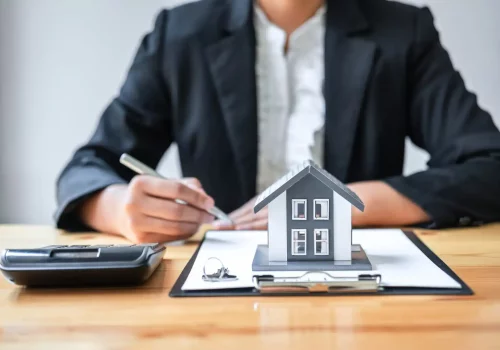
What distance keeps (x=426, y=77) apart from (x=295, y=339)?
87cm

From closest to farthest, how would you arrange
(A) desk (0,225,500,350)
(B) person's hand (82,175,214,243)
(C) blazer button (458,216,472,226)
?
(A) desk (0,225,500,350), (B) person's hand (82,175,214,243), (C) blazer button (458,216,472,226)

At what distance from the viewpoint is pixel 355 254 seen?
647 millimetres

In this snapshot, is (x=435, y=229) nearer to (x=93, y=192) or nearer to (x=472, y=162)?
(x=472, y=162)

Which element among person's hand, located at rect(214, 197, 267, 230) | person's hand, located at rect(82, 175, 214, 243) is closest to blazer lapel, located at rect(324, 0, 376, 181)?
person's hand, located at rect(214, 197, 267, 230)

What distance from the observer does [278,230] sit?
2.01 ft

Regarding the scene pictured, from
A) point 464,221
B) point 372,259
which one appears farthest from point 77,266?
point 464,221

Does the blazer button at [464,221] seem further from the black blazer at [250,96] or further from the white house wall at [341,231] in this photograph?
the white house wall at [341,231]

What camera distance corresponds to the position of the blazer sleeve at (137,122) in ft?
3.46

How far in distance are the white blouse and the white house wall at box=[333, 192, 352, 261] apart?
0.56m

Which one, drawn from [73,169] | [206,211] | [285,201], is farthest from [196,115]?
[285,201]

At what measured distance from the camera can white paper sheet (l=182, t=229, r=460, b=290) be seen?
0.56 m

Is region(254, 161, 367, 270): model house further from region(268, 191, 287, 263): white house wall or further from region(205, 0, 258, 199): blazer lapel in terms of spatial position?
region(205, 0, 258, 199): blazer lapel

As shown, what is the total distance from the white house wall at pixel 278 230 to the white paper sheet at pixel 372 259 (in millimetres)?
33

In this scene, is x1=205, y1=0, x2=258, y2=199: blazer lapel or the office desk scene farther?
x1=205, y1=0, x2=258, y2=199: blazer lapel
